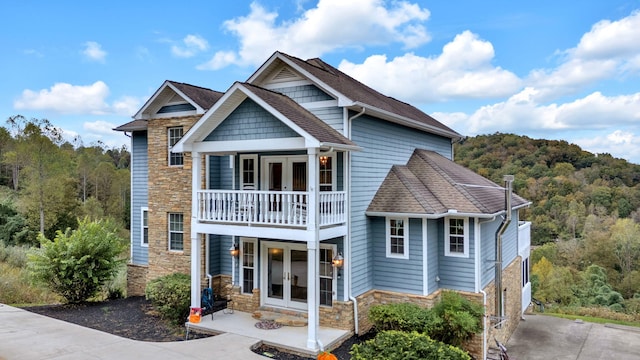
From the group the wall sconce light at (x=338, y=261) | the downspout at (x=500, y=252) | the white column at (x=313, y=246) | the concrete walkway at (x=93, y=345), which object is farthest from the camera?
the downspout at (x=500, y=252)

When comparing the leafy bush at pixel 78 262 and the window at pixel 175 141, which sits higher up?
the window at pixel 175 141

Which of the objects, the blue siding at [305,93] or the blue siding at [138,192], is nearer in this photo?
the blue siding at [305,93]

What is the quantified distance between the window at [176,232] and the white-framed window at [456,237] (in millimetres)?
8273

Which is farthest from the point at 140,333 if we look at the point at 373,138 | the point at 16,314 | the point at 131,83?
the point at 131,83

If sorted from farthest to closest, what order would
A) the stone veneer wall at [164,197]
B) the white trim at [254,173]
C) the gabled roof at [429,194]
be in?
1. the stone veneer wall at [164,197]
2. the white trim at [254,173]
3. the gabled roof at [429,194]

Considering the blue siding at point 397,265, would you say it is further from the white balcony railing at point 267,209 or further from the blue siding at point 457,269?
the white balcony railing at point 267,209

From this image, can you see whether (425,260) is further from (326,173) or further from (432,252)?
(326,173)

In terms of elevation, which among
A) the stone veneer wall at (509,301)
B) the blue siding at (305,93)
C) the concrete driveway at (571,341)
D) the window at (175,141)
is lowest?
the concrete driveway at (571,341)

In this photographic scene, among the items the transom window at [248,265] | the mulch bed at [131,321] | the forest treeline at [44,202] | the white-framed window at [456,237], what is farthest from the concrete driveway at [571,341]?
the forest treeline at [44,202]

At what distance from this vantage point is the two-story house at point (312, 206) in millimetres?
10242

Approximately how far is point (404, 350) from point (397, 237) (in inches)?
181

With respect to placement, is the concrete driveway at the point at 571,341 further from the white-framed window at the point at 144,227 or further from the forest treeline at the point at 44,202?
the forest treeline at the point at 44,202

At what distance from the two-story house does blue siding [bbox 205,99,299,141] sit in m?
0.03

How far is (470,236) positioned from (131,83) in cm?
1961
